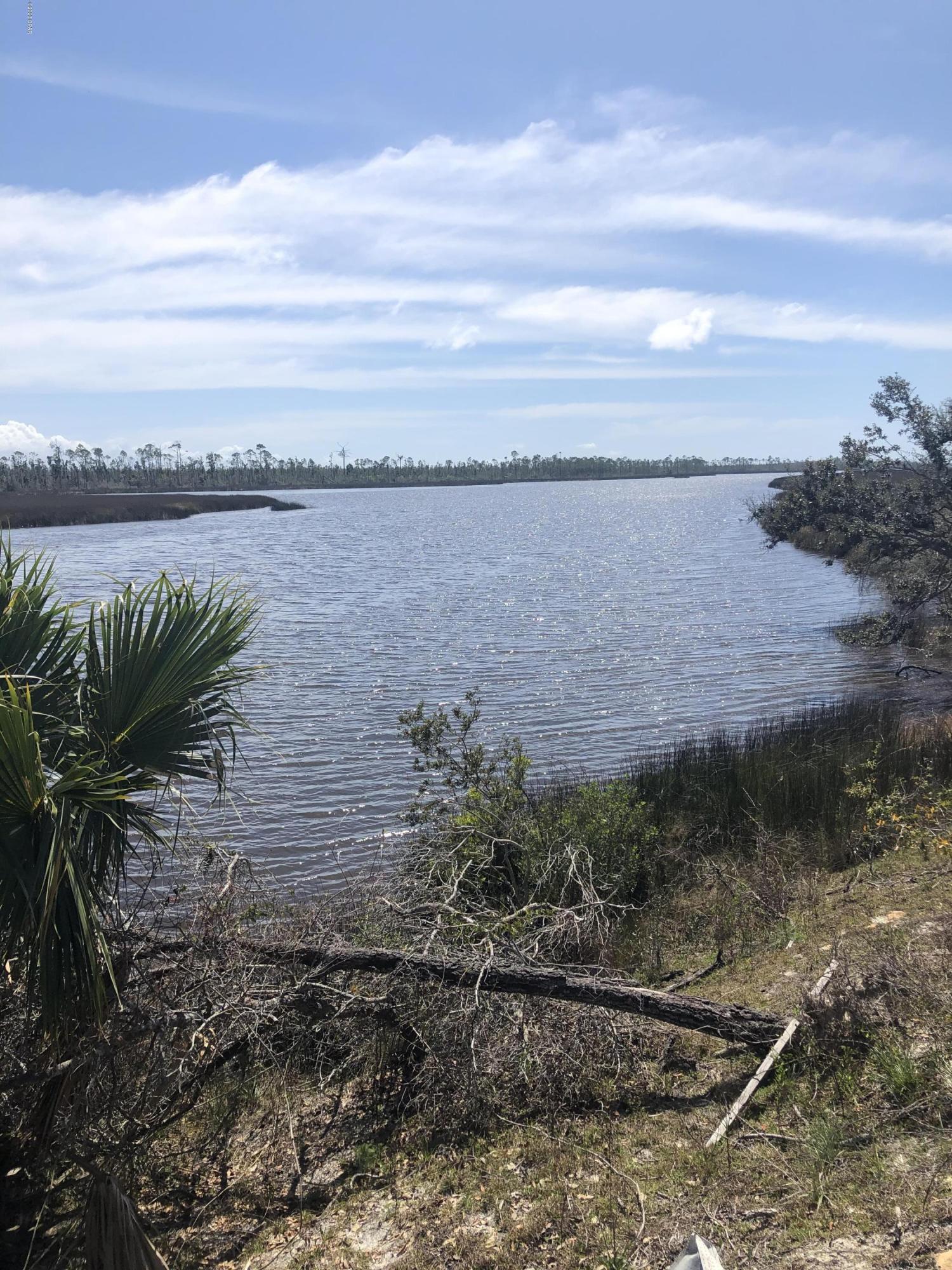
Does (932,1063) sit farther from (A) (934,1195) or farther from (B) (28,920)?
(B) (28,920)

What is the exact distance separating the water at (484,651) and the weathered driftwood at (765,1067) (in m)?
3.83

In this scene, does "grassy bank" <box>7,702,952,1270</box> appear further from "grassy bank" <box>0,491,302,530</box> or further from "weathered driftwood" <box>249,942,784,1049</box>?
"grassy bank" <box>0,491,302,530</box>

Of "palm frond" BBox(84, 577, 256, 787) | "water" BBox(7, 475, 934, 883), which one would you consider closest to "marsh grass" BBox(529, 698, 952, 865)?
"water" BBox(7, 475, 934, 883)

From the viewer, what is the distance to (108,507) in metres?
89.0

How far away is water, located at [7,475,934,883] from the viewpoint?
12977mm

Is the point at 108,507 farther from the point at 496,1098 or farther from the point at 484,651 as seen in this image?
the point at 496,1098

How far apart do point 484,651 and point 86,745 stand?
18.7m

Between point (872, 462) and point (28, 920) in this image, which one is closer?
point (28, 920)

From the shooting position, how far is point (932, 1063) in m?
4.58

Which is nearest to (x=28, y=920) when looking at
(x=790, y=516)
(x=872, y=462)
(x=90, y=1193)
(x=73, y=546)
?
(x=90, y=1193)

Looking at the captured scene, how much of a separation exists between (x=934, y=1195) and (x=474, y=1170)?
2109 millimetres

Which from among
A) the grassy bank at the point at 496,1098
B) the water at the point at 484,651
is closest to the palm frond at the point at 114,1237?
the grassy bank at the point at 496,1098

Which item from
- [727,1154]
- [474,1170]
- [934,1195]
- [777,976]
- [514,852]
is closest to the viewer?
[934,1195]

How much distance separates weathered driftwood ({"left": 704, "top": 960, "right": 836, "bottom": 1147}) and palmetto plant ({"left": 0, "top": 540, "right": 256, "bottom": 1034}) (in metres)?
2.88
